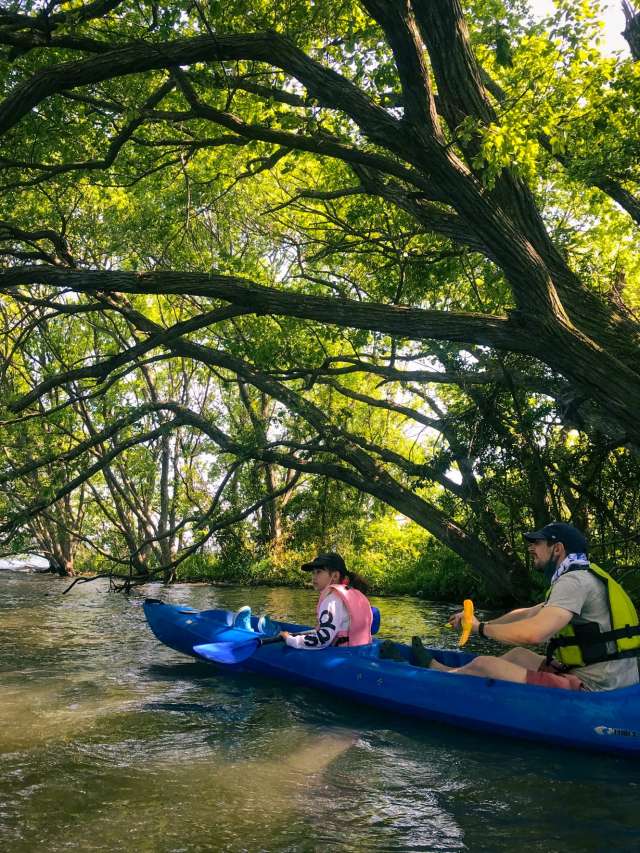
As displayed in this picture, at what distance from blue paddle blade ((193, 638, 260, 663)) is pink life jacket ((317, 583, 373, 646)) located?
77cm

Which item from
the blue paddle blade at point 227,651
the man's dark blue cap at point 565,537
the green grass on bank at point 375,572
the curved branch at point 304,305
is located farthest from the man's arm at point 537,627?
the green grass on bank at point 375,572

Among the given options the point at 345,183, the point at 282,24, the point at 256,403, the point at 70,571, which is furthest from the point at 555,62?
the point at 70,571

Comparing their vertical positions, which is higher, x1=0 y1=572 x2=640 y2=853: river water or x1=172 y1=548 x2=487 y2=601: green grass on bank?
x1=172 y1=548 x2=487 y2=601: green grass on bank

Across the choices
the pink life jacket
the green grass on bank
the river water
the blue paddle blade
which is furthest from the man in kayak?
the green grass on bank

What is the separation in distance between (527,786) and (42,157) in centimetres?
803

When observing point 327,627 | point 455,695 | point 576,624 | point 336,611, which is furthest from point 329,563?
point 576,624

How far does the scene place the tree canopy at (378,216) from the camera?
606 centimetres

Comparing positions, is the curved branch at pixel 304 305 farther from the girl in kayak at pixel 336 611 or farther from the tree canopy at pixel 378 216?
the girl in kayak at pixel 336 611

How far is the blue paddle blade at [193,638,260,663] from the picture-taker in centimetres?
701

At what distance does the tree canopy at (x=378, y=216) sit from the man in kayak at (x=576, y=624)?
66.8 inches

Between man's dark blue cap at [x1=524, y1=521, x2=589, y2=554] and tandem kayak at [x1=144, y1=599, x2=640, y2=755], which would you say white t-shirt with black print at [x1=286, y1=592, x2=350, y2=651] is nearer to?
tandem kayak at [x1=144, y1=599, x2=640, y2=755]

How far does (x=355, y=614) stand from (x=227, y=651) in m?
1.22

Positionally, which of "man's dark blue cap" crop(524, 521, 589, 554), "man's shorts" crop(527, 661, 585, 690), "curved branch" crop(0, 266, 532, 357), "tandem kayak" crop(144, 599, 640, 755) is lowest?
"tandem kayak" crop(144, 599, 640, 755)

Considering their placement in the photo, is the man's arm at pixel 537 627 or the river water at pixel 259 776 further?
the man's arm at pixel 537 627
